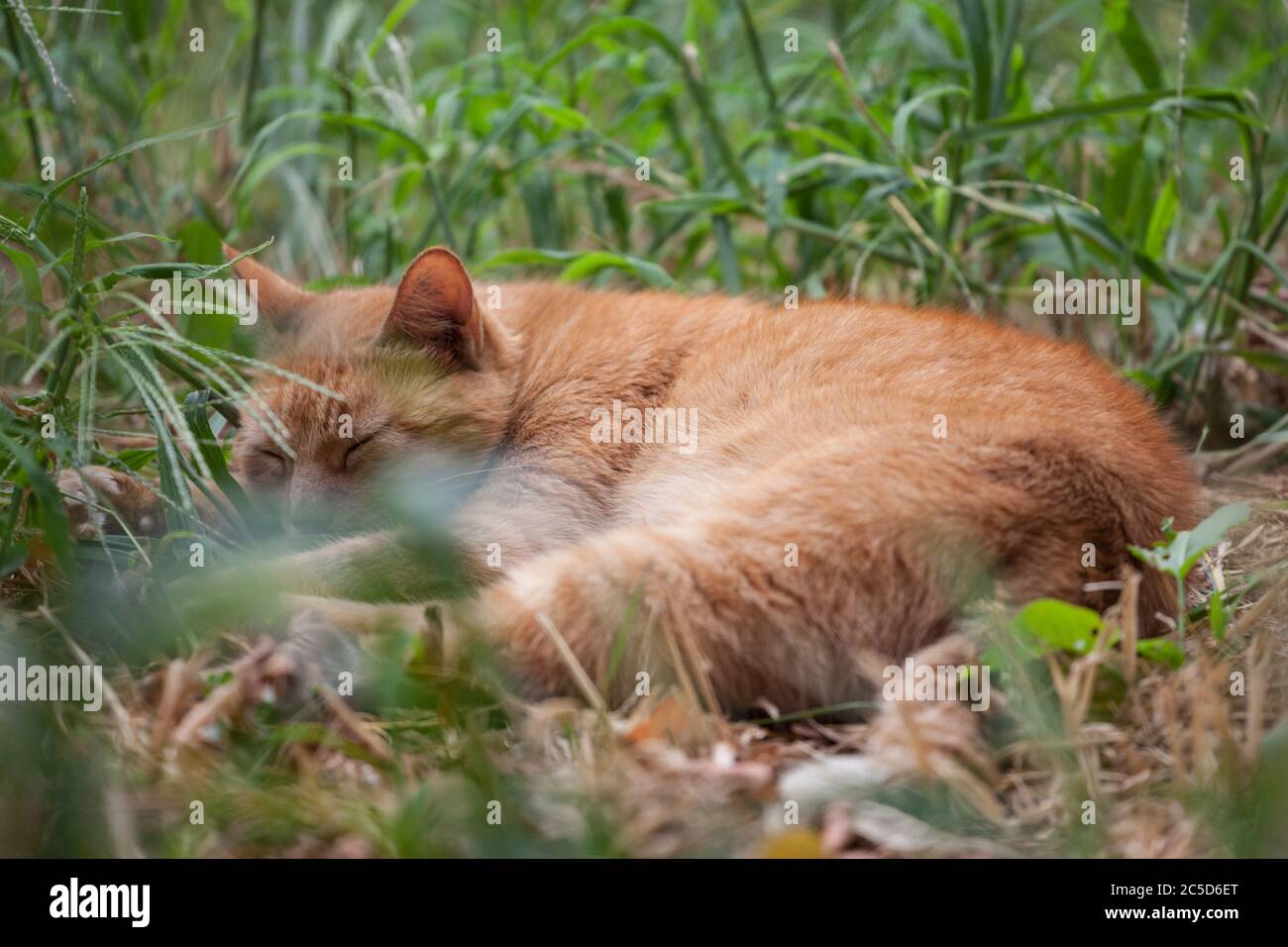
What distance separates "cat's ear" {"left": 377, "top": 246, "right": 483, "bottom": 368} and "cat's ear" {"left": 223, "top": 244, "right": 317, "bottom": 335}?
1.14ft

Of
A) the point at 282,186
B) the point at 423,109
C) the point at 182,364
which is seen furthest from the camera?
the point at 282,186

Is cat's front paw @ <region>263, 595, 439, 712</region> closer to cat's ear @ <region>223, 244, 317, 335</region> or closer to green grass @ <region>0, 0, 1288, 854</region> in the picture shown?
green grass @ <region>0, 0, 1288, 854</region>

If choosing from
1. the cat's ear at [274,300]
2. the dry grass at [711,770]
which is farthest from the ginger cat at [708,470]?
the dry grass at [711,770]

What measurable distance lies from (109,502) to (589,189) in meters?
2.24

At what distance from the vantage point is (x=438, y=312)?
8.43 ft

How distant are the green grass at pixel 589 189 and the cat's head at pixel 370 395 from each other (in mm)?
146

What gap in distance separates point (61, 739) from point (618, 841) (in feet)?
2.94

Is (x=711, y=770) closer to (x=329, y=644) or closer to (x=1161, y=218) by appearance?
(x=329, y=644)

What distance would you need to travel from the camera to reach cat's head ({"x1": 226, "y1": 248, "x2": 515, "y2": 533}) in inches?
98.7

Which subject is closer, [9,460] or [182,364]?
[9,460]

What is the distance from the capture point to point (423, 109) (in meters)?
3.51
